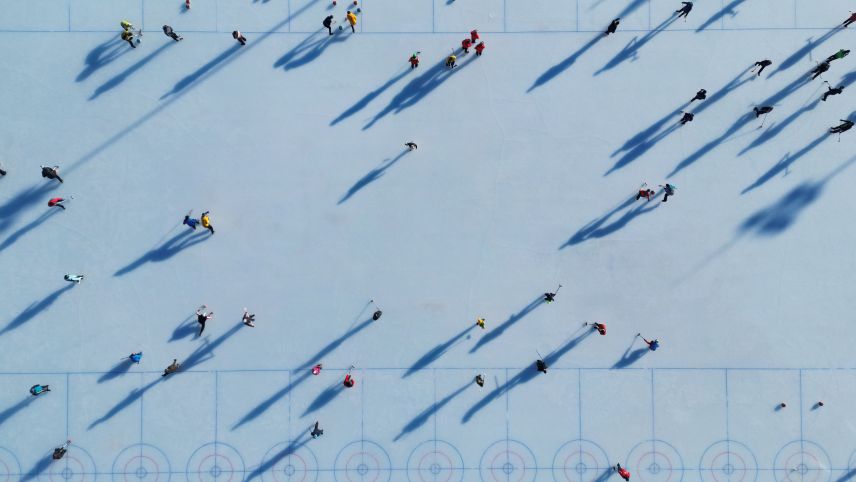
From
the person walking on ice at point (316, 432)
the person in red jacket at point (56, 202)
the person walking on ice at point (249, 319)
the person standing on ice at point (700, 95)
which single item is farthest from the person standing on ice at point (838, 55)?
the person in red jacket at point (56, 202)

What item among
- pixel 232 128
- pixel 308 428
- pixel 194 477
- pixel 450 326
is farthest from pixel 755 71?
pixel 194 477

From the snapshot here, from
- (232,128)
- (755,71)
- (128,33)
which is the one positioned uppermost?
(128,33)

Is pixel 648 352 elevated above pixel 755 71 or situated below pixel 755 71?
below

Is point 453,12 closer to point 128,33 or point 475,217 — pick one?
point 475,217

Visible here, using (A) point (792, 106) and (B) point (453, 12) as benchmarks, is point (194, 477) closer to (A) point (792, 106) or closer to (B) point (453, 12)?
(B) point (453, 12)

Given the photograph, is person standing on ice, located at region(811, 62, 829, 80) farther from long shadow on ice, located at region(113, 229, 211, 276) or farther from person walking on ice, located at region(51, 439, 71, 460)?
person walking on ice, located at region(51, 439, 71, 460)
